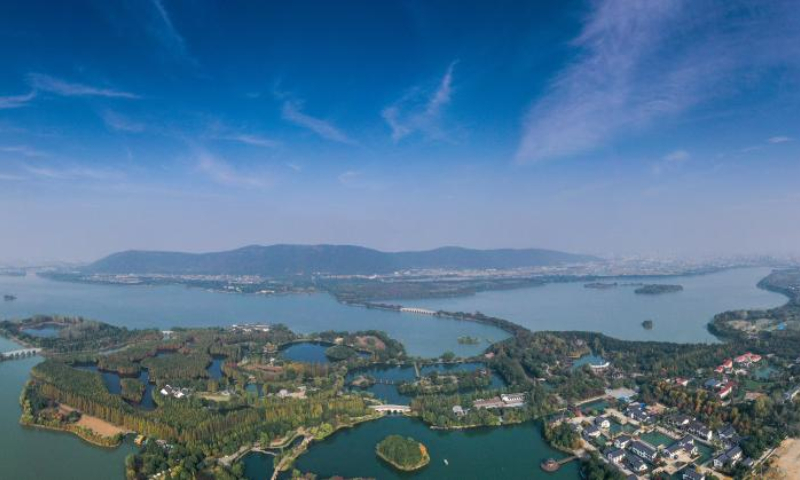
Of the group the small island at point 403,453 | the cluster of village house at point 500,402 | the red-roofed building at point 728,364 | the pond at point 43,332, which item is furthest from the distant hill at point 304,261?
the small island at point 403,453

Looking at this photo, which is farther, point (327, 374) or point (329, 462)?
point (327, 374)

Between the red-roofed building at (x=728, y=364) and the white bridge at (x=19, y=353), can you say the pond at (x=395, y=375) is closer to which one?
the red-roofed building at (x=728, y=364)

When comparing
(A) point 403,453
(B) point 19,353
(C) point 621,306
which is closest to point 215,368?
(B) point 19,353

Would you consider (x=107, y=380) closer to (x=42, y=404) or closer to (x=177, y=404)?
(x=42, y=404)

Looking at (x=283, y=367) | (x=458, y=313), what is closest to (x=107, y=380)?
(x=283, y=367)

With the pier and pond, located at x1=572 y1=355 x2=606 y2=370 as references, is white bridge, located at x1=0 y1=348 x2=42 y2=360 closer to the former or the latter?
the pier

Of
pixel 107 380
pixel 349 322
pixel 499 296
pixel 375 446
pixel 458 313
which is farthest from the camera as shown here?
pixel 499 296
